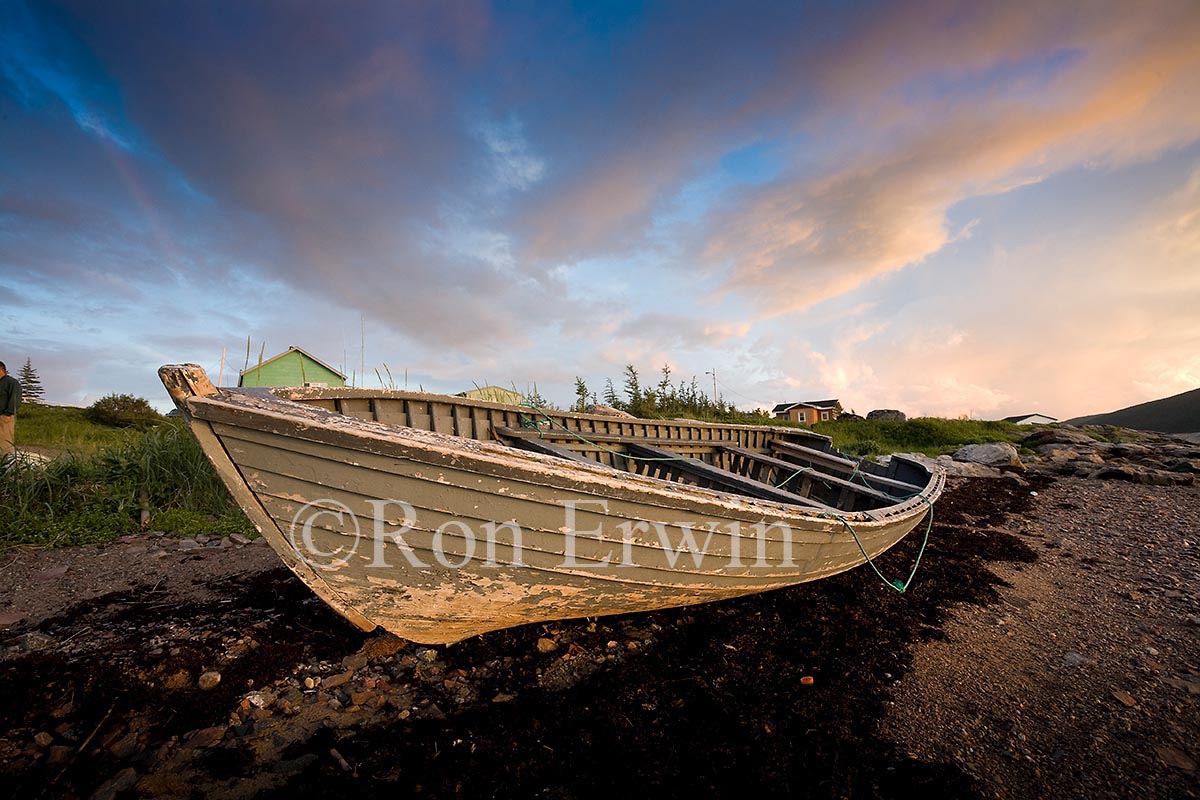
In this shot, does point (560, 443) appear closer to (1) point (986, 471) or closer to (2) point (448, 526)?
(2) point (448, 526)

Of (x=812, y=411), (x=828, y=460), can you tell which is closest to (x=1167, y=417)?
(x=812, y=411)

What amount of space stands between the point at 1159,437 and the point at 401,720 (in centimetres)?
3565

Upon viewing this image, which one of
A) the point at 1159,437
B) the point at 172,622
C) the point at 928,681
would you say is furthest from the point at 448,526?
the point at 1159,437

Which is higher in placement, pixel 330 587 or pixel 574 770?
pixel 330 587

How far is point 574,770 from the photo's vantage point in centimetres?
253

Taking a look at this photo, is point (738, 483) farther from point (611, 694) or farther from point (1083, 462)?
point (1083, 462)

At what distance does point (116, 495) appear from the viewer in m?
6.68

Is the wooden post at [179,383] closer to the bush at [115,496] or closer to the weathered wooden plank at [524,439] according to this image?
the weathered wooden plank at [524,439]

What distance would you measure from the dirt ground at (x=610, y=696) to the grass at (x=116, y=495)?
108cm

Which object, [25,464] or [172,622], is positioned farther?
[25,464]

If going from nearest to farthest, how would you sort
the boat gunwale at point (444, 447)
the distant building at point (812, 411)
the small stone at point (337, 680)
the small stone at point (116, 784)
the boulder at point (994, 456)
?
the small stone at point (116, 784) < the boat gunwale at point (444, 447) < the small stone at point (337, 680) < the boulder at point (994, 456) < the distant building at point (812, 411)

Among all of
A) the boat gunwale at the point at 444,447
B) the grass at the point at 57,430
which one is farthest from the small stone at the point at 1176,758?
the grass at the point at 57,430

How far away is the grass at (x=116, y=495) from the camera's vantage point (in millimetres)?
5926

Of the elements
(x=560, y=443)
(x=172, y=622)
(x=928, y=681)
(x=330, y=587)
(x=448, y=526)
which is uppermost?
(x=560, y=443)
